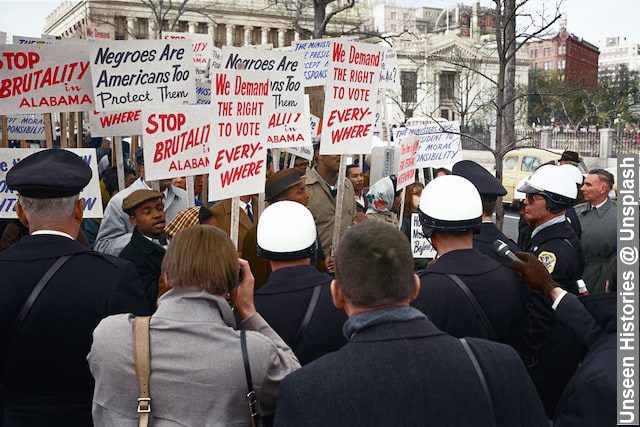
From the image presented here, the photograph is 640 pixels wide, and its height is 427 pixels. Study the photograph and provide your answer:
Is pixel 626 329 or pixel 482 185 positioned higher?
pixel 482 185

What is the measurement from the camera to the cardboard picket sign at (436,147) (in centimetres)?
891

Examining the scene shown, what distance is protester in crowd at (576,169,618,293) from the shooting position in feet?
20.4

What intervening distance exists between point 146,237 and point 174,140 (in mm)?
938

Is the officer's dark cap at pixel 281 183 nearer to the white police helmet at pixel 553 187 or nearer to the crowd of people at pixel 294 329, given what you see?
the crowd of people at pixel 294 329

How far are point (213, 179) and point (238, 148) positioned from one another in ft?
1.02

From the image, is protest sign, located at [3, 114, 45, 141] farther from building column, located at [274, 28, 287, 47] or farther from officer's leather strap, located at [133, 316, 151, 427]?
building column, located at [274, 28, 287, 47]

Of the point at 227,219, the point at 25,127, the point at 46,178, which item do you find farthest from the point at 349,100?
the point at 25,127

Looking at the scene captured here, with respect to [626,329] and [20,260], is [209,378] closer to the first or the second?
[20,260]

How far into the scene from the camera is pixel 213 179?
456cm

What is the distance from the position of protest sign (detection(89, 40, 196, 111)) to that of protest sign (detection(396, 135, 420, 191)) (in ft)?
8.25

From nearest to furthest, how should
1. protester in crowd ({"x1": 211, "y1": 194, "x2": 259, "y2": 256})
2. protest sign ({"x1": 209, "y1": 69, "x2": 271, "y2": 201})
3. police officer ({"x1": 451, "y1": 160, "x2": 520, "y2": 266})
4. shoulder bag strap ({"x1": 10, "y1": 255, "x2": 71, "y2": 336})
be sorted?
shoulder bag strap ({"x1": 10, "y1": 255, "x2": 71, "y2": 336})
police officer ({"x1": 451, "y1": 160, "x2": 520, "y2": 266})
protest sign ({"x1": 209, "y1": 69, "x2": 271, "y2": 201})
protester in crowd ({"x1": 211, "y1": 194, "x2": 259, "y2": 256})

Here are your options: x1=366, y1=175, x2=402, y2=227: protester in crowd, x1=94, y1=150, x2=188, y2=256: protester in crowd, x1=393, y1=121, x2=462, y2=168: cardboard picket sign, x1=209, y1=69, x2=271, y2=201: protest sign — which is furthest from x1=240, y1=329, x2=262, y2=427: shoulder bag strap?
x1=393, y1=121, x2=462, y2=168: cardboard picket sign

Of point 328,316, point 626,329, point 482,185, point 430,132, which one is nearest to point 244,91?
point 482,185

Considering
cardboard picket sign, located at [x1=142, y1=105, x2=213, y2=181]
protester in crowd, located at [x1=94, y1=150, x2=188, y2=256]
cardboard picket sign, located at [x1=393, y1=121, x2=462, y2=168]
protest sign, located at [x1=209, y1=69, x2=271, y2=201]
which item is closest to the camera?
protest sign, located at [x1=209, y1=69, x2=271, y2=201]
